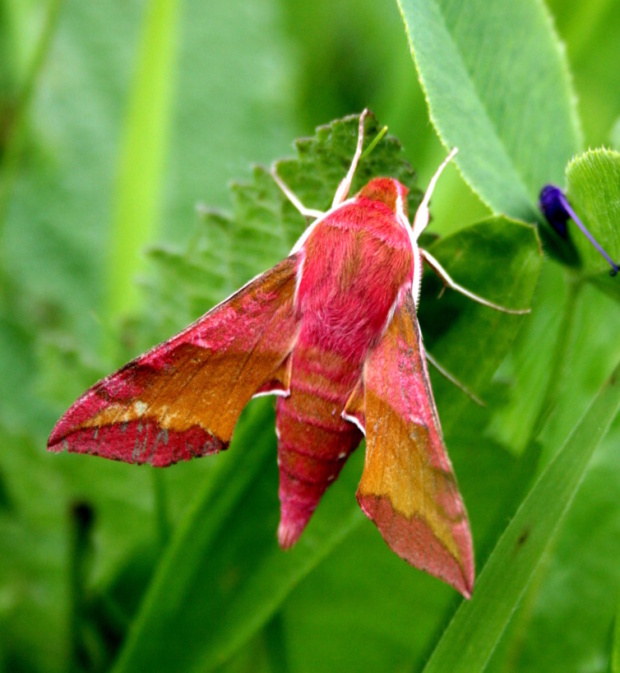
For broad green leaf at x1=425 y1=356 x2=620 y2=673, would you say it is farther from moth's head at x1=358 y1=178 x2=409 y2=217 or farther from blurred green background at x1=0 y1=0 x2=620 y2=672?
moth's head at x1=358 y1=178 x2=409 y2=217

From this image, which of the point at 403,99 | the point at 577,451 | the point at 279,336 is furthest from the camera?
the point at 403,99

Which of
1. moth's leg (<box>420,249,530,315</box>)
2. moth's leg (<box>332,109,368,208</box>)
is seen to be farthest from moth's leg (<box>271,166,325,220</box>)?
moth's leg (<box>420,249,530,315</box>)

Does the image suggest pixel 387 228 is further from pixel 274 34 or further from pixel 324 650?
pixel 274 34

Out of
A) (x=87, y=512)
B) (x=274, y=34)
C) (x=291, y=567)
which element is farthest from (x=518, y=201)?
(x=274, y=34)

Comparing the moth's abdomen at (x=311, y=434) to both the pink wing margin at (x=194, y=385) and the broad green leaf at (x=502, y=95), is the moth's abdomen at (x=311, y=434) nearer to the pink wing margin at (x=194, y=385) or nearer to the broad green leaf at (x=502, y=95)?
the pink wing margin at (x=194, y=385)

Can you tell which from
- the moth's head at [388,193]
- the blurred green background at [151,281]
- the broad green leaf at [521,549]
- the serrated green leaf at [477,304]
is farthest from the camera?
the blurred green background at [151,281]

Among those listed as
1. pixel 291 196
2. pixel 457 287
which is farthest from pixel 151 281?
pixel 457 287

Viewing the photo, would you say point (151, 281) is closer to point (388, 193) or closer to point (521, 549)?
point (388, 193)

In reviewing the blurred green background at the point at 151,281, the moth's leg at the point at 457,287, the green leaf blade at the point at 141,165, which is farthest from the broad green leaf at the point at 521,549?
the green leaf blade at the point at 141,165
